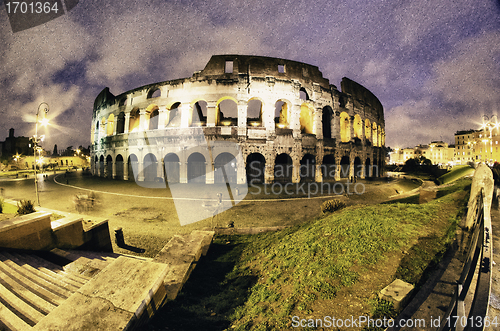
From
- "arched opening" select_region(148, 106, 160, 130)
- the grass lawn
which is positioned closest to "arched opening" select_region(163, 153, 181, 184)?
"arched opening" select_region(148, 106, 160, 130)

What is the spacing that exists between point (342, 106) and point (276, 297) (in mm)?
23047

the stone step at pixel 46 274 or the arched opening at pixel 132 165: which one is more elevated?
the arched opening at pixel 132 165

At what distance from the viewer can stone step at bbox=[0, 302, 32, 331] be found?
2143 millimetres

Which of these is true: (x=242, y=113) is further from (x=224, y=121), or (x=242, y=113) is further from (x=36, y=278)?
(x=36, y=278)

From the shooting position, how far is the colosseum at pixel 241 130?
1680 centimetres

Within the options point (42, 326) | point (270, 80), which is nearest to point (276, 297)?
point (42, 326)

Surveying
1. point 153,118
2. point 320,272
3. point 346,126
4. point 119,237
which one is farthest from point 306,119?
point 119,237

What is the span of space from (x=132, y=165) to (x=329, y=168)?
72.6ft

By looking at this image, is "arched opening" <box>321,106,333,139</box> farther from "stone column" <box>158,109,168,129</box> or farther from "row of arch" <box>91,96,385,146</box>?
"stone column" <box>158,109,168,129</box>

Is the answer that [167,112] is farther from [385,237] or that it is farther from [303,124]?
[385,237]

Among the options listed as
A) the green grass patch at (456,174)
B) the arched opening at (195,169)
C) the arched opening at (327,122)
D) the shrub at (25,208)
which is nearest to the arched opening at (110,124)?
the arched opening at (195,169)

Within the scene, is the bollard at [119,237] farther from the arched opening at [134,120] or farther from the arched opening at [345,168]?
the arched opening at [345,168]

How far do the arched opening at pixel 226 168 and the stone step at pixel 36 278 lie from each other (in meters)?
14.0

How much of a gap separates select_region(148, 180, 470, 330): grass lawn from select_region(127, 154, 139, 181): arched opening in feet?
61.5
